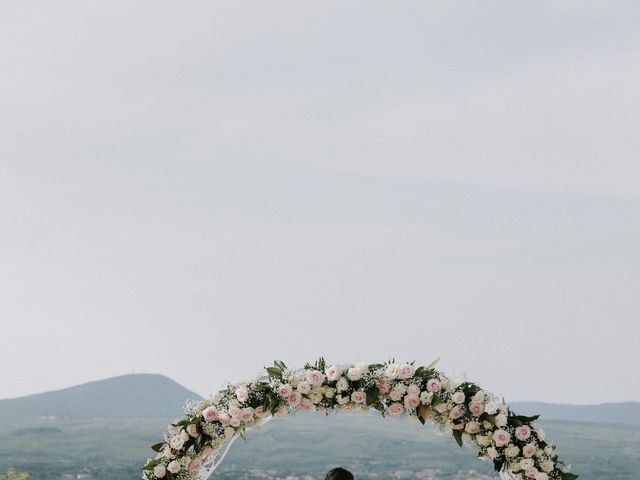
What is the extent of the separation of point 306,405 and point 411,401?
106 centimetres

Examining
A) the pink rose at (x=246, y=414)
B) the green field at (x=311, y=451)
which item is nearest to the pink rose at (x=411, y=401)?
the pink rose at (x=246, y=414)

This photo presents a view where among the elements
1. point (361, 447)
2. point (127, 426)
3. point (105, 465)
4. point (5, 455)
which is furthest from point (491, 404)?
point (127, 426)

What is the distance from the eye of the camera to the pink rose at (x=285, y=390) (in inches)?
401

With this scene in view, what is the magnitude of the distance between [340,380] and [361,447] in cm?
14163

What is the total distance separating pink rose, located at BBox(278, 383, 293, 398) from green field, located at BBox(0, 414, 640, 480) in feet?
367

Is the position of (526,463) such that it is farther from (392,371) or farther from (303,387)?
(303,387)

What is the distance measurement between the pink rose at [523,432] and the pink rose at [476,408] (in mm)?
412

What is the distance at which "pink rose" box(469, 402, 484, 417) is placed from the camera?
10180 millimetres

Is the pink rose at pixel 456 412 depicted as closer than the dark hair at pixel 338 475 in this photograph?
No

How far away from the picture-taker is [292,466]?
132m

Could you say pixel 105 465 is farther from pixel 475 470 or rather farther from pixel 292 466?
pixel 475 470

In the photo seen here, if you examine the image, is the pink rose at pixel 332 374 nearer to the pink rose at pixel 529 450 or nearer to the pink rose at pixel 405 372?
the pink rose at pixel 405 372

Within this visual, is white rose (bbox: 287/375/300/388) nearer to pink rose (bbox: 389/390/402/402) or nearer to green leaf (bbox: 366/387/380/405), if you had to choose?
green leaf (bbox: 366/387/380/405)

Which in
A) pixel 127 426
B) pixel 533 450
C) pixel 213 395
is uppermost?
pixel 127 426
